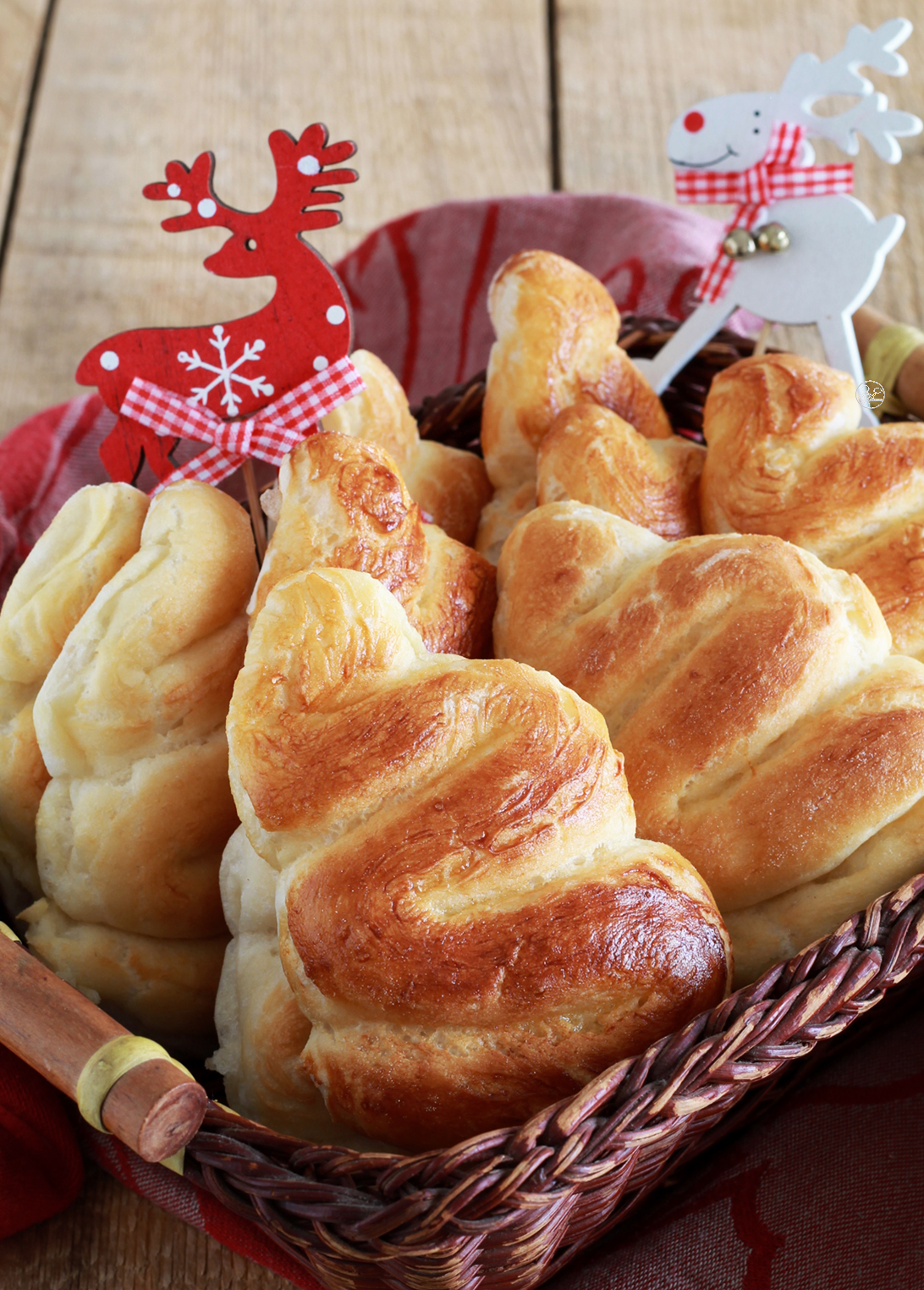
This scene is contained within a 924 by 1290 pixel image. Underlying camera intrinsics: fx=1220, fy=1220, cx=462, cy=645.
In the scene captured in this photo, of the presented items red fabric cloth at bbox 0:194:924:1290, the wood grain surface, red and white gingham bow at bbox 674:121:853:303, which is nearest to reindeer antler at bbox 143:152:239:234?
red and white gingham bow at bbox 674:121:853:303

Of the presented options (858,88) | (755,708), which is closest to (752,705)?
(755,708)

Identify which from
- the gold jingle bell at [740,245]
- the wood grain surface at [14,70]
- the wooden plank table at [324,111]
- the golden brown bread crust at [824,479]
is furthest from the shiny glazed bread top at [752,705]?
the wood grain surface at [14,70]

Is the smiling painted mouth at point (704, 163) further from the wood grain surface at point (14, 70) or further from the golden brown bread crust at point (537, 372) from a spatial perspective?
the wood grain surface at point (14, 70)

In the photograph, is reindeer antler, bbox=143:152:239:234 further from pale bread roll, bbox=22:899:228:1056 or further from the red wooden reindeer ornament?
pale bread roll, bbox=22:899:228:1056

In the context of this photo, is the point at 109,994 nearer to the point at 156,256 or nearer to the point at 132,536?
the point at 132,536

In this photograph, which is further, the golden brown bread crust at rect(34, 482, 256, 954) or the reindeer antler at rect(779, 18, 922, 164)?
the reindeer antler at rect(779, 18, 922, 164)

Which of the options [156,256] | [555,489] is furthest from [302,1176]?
[156,256]

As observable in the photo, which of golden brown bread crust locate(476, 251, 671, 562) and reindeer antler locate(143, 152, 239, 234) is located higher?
reindeer antler locate(143, 152, 239, 234)

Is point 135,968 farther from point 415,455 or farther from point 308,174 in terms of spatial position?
point 308,174
